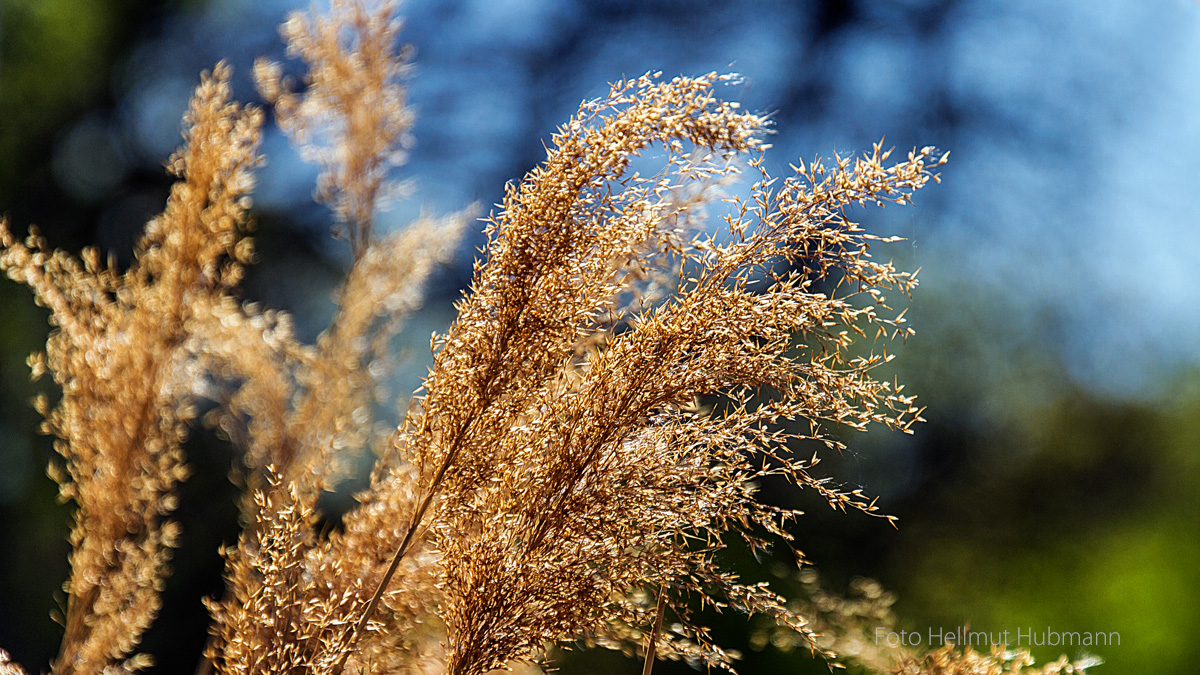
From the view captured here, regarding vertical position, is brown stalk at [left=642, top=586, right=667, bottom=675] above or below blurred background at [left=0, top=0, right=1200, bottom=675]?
below

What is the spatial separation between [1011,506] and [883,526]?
18 cm

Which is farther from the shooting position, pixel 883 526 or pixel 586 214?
pixel 883 526

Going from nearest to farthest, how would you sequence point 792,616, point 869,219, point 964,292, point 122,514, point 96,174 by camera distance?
point 792,616 → point 122,514 → point 869,219 → point 964,292 → point 96,174

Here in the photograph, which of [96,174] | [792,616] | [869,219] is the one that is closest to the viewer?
[792,616]

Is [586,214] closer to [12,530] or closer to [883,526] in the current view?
[883,526]

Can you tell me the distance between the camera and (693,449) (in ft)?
1.09

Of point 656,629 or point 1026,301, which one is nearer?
point 656,629

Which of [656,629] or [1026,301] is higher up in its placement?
[1026,301]

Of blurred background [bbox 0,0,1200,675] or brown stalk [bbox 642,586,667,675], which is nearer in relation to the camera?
brown stalk [bbox 642,586,667,675]

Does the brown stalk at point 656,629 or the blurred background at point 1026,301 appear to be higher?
the blurred background at point 1026,301

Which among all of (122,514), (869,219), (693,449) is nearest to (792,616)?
(693,449)

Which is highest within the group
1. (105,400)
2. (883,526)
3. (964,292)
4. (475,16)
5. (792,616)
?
(475,16)

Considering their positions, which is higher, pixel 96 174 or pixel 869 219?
pixel 96 174

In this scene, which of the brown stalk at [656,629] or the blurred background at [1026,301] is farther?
the blurred background at [1026,301]
